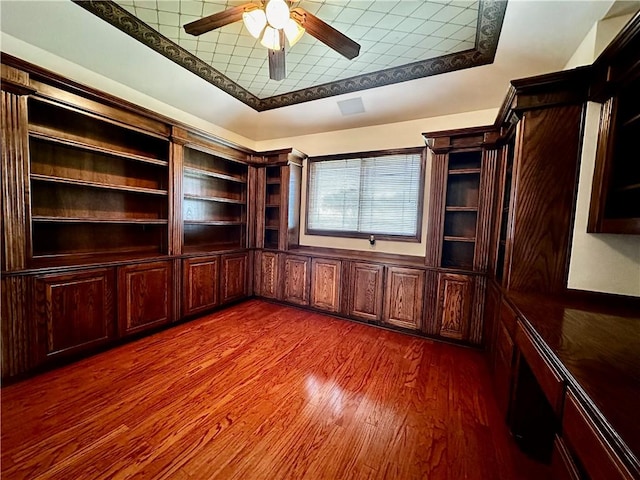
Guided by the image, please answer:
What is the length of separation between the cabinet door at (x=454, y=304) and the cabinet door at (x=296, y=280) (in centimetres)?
178

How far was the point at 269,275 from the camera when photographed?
4.13 meters

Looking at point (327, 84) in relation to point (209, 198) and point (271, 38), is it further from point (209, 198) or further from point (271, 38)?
point (209, 198)

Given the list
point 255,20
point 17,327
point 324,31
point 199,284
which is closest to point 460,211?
point 324,31

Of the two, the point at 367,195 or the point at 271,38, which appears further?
the point at 367,195

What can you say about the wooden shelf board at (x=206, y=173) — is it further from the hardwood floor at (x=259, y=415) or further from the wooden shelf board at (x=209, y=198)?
the hardwood floor at (x=259, y=415)

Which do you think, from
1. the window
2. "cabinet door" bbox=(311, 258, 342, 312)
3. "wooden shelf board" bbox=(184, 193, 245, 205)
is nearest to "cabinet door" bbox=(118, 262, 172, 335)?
"wooden shelf board" bbox=(184, 193, 245, 205)

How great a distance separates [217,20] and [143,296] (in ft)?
8.61

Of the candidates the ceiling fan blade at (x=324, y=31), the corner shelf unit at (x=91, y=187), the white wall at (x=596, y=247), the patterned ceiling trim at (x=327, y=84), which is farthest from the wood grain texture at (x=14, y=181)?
the white wall at (x=596, y=247)

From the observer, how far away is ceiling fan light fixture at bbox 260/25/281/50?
74.1 inches

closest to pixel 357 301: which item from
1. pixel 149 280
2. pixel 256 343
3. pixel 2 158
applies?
pixel 256 343

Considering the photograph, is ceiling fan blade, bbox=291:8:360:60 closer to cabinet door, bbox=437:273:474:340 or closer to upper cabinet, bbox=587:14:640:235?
upper cabinet, bbox=587:14:640:235

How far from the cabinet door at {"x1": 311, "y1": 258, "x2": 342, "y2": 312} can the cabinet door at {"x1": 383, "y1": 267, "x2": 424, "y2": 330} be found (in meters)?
0.67

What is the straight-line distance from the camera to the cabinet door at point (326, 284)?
3.54 metres

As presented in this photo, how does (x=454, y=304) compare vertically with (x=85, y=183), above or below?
below
